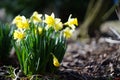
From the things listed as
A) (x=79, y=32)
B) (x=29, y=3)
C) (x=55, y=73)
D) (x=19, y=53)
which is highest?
(x=29, y=3)

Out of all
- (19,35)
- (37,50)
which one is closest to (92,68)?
(37,50)

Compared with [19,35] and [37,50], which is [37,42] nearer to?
[37,50]

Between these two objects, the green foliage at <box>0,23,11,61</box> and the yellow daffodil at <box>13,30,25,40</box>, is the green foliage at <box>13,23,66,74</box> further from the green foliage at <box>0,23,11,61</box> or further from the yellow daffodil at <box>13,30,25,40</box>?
the green foliage at <box>0,23,11,61</box>

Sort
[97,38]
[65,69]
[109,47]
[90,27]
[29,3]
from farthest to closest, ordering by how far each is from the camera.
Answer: [29,3] < [90,27] < [97,38] < [109,47] < [65,69]

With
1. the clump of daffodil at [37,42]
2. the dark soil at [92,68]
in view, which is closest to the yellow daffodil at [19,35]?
the clump of daffodil at [37,42]

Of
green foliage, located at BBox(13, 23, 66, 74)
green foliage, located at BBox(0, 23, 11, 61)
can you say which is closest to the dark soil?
green foliage, located at BBox(13, 23, 66, 74)

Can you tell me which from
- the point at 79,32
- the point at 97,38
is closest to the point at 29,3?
the point at 79,32

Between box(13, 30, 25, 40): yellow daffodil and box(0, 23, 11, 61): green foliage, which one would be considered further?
box(0, 23, 11, 61): green foliage

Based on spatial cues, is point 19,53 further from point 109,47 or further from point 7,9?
point 7,9

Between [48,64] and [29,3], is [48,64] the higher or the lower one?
the lower one
